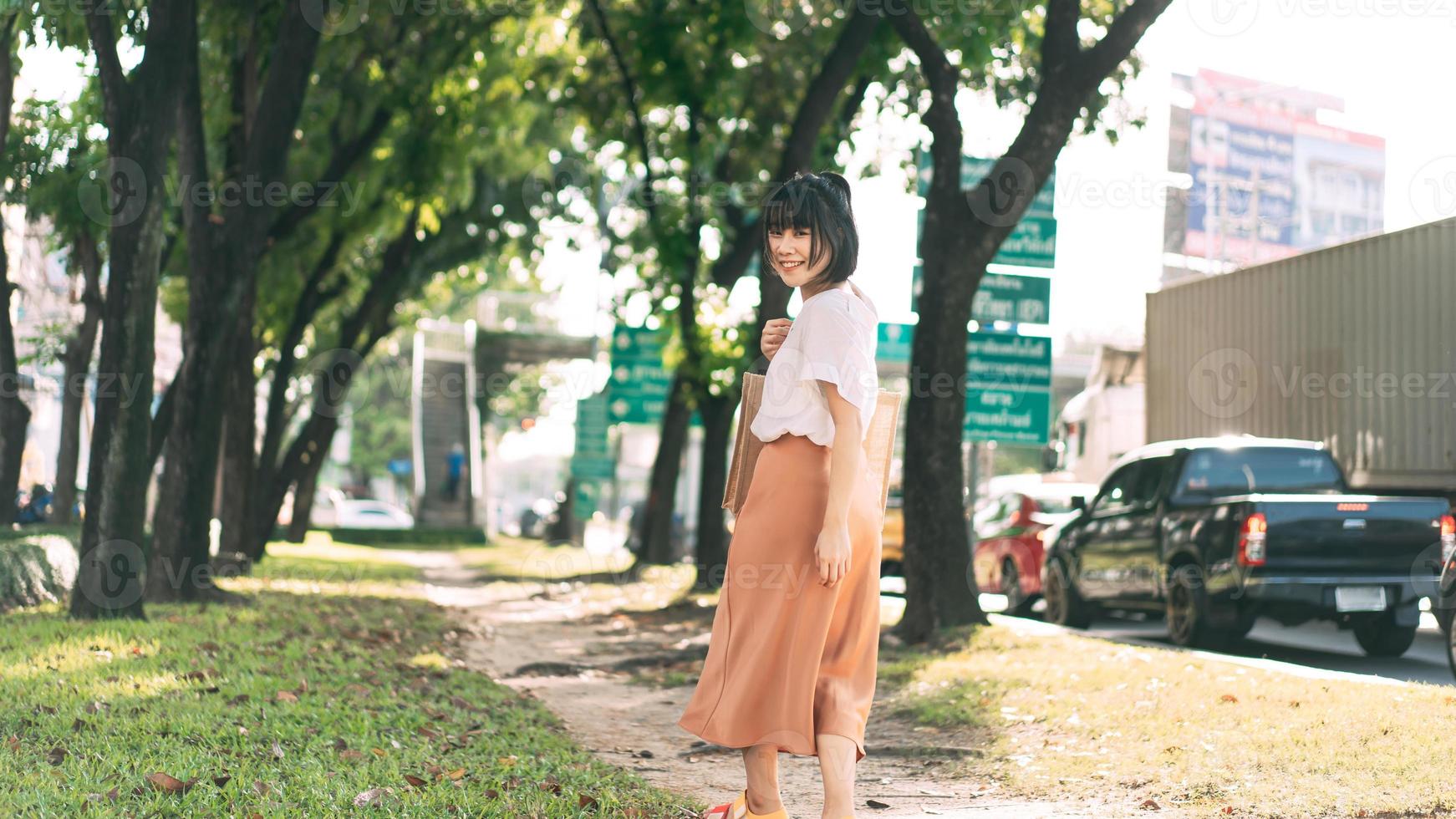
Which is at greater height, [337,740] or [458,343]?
[458,343]

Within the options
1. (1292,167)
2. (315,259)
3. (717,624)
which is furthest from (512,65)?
(1292,167)

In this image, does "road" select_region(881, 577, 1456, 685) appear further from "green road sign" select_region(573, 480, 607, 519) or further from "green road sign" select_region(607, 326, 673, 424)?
"green road sign" select_region(573, 480, 607, 519)

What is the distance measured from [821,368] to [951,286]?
7.43 metres

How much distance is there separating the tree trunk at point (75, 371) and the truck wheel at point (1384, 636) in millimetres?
12338

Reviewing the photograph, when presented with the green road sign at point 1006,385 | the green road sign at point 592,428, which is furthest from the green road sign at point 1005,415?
the green road sign at point 592,428

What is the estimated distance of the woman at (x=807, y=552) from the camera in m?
4.29

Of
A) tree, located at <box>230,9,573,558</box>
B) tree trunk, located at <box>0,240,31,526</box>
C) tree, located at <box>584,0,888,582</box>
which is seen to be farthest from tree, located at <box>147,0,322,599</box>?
tree, located at <box>584,0,888,582</box>

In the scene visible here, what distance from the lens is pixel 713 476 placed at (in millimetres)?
19062

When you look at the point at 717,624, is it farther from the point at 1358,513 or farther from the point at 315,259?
the point at 315,259

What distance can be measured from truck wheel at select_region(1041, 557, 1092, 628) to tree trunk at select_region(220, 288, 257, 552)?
8.87 m

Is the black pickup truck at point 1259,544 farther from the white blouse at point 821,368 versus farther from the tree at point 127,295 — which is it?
the tree at point 127,295

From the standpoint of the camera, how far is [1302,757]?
19.9ft

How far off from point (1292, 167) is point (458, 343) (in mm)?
27197

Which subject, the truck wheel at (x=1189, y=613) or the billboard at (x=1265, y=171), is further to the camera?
the billboard at (x=1265, y=171)
